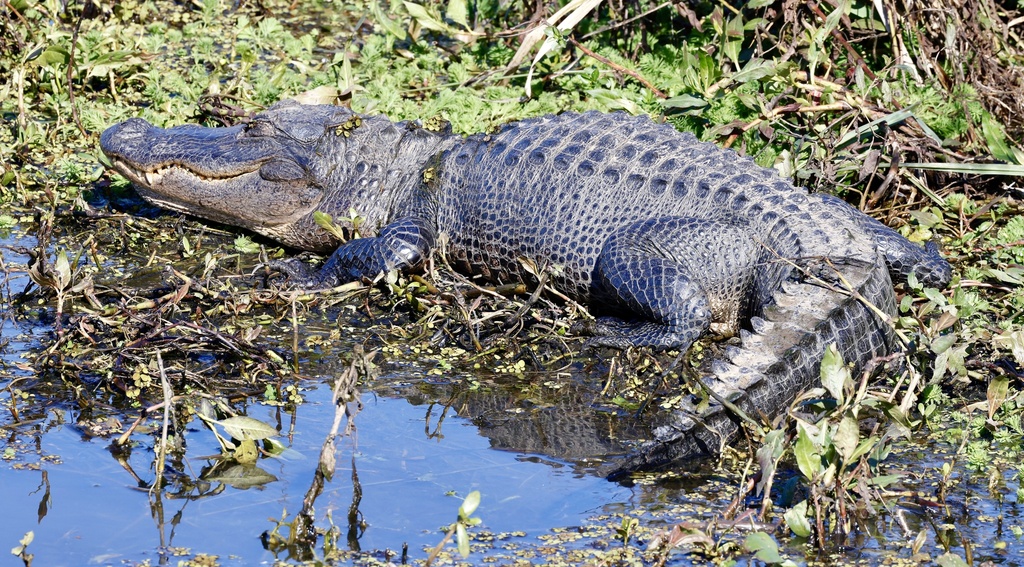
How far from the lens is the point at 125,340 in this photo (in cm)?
437

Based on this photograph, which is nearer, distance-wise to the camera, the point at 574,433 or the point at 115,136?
the point at 574,433

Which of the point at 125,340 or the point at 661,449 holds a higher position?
the point at 661,449

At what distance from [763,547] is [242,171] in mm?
3531

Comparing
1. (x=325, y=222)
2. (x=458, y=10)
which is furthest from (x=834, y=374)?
(x=458, y=10)

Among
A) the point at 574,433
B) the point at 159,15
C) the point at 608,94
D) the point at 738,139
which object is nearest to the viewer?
the point at 574,433

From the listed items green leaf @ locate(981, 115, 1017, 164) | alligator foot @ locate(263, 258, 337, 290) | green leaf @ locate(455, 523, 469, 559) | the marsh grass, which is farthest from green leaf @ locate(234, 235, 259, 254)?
green leaf @ locate(981, 115, 1017, 164)

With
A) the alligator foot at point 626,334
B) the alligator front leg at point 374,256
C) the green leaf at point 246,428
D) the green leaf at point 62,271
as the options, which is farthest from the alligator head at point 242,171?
the green leaf at point 246,428

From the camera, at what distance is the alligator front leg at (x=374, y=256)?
5.13 meters

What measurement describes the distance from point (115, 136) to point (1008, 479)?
4.32 m

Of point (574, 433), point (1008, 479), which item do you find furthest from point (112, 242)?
point (1008, 479)

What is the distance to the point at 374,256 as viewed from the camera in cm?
512

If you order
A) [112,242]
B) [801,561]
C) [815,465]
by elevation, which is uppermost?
[815,465]

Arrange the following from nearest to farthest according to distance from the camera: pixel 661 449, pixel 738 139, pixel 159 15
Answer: pixel 661 449 → pixel 738 139 → pixel 159 15

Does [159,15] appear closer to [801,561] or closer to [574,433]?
[574,433]
